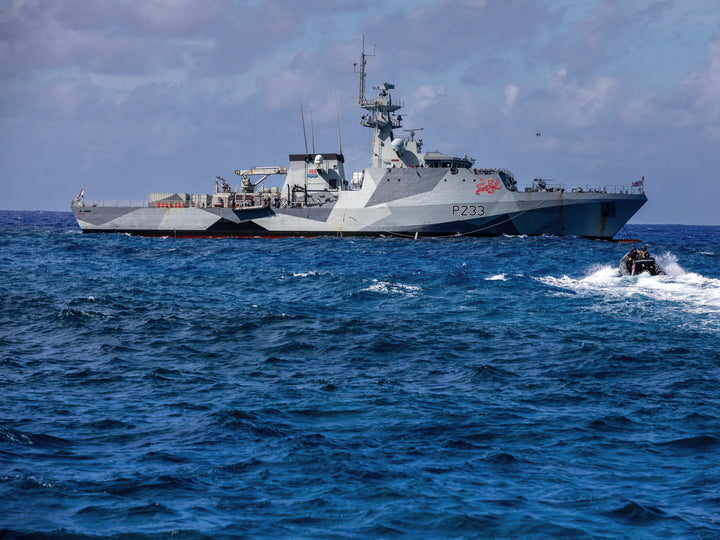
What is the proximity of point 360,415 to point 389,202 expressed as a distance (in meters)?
45.5

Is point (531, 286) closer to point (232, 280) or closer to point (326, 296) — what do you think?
point (326, 296)

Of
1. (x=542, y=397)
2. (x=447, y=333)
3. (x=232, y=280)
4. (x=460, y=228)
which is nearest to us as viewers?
A: (x=542, y=397)

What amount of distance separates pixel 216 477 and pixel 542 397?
7.04 meters

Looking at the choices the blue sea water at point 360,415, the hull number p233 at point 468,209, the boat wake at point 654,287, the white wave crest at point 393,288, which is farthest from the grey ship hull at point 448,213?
the blue sea water at point 360,415

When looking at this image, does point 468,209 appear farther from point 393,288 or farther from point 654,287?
point 393,288

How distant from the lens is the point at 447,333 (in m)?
20.5

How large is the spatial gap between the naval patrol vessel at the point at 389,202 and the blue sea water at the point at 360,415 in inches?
1101

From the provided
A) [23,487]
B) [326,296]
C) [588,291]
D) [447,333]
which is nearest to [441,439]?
[23,487]

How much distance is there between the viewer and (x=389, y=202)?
5709 cm

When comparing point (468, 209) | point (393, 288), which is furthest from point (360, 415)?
point (468, 209)

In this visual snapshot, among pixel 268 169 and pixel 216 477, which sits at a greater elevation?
pixel 268 169

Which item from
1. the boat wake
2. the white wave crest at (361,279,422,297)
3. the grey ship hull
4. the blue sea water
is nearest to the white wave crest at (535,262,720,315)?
the boat wake

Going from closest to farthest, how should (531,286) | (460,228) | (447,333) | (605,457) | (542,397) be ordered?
(605,457), (542,397), (447,333), (531,286), (460,228)

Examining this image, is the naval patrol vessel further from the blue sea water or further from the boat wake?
the blue sea water
